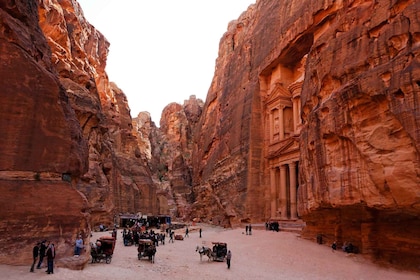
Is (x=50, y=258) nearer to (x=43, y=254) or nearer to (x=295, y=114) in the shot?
(x=43, y=254)

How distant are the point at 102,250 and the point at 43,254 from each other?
13.9 ft

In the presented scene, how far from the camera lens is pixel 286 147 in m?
40.8

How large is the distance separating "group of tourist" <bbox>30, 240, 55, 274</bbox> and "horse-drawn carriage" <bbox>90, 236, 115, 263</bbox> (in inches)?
134

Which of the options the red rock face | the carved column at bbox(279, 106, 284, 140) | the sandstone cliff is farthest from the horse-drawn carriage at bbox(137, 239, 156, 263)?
the sandstone cliff

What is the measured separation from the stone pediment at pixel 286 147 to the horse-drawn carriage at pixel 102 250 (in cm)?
2794

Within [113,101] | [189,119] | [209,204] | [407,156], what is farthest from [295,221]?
[189,119]

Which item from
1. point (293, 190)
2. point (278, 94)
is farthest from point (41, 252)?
point (278, 94)

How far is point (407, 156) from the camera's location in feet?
39.8

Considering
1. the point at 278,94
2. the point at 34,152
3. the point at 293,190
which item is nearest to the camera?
the point at 34,152

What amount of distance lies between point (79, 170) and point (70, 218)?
237cm

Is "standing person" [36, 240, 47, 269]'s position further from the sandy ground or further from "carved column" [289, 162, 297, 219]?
"carved column" [289, 162, 297, 219]

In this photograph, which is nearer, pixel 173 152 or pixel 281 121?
pixel 281 121

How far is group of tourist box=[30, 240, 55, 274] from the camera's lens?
11.4m

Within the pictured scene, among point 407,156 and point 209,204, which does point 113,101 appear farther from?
point 407,156
